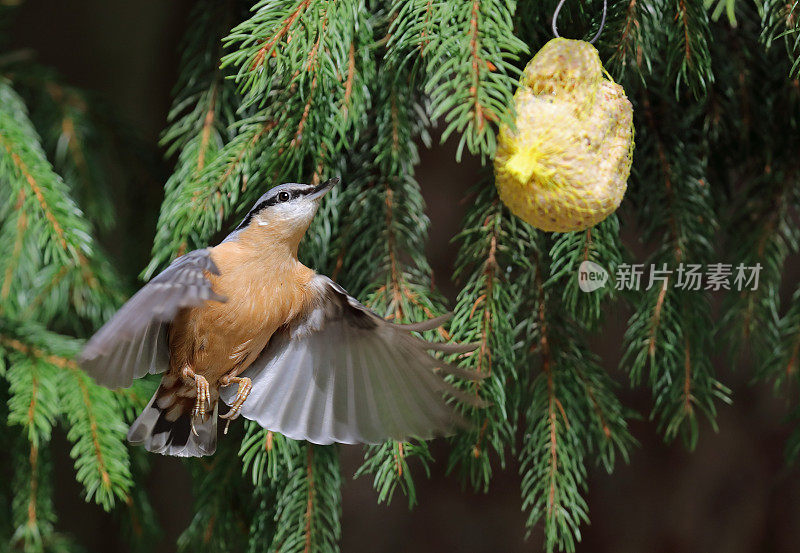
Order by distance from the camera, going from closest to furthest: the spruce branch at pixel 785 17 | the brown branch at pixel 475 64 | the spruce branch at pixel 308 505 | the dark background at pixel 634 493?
the brown branch at pixel 475 64, the spruce branch at pixel 785 17, the spruce branch at pixel 308 505, the dark background at pixel 634 493

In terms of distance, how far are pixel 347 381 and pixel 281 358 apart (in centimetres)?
6

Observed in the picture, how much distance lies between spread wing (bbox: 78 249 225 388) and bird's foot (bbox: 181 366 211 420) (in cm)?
2

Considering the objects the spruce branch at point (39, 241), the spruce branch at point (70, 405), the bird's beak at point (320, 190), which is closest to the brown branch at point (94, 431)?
the spruce branch at point (70, 405)

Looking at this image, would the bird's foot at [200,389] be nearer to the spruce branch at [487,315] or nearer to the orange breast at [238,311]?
the orange breast at [238,311]

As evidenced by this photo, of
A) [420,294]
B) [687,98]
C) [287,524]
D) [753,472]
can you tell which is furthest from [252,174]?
[753,472]

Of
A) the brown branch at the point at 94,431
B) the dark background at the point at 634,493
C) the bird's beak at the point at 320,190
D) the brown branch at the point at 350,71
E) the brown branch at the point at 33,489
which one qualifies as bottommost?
the dark background at the point at 634,493

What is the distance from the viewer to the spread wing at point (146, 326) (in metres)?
0.43

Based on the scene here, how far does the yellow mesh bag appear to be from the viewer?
1.68ft

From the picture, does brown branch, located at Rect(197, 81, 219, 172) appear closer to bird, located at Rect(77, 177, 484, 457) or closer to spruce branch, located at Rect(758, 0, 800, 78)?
bird, located at Rect(77, 177, 484, 457)

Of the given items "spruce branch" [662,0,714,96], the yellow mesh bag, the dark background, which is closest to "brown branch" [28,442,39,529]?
the dark background

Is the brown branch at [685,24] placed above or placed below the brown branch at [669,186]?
above

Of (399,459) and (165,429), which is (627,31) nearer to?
(399,459)

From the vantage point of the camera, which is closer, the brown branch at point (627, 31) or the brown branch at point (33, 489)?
the brown branch at point (627, 31)

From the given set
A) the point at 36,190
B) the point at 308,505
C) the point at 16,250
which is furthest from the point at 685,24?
the point at 16,250
